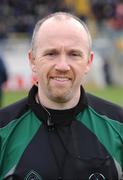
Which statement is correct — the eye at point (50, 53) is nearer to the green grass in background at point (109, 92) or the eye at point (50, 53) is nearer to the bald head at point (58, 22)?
the bald head at point (58, 22)

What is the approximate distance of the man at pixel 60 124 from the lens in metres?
3.46

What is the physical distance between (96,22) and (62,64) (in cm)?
2499

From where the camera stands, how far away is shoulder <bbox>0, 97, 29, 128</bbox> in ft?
11.8

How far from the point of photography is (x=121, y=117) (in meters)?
3.66

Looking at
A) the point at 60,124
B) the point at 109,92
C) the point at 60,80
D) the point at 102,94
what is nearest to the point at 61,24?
the point at 60,80

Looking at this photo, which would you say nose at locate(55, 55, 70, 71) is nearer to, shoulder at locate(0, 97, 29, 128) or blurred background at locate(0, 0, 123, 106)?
shoulder at locate(0, 97, 29, 128)

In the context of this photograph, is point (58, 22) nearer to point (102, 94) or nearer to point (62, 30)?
point (62, 30)

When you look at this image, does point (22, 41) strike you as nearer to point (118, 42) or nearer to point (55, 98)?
point (118, 42)

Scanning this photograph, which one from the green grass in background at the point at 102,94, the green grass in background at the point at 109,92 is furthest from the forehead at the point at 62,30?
the green grass in background at the point at 109,92

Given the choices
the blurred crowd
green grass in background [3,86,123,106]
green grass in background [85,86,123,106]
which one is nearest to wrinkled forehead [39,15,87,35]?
green grass in background [3,86,123,106]

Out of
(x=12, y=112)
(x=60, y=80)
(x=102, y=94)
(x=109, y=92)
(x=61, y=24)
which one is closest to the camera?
(x=60, y=80)

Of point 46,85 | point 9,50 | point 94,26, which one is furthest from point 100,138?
point 94,26

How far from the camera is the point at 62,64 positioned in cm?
341

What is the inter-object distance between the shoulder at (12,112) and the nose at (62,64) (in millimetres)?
380
